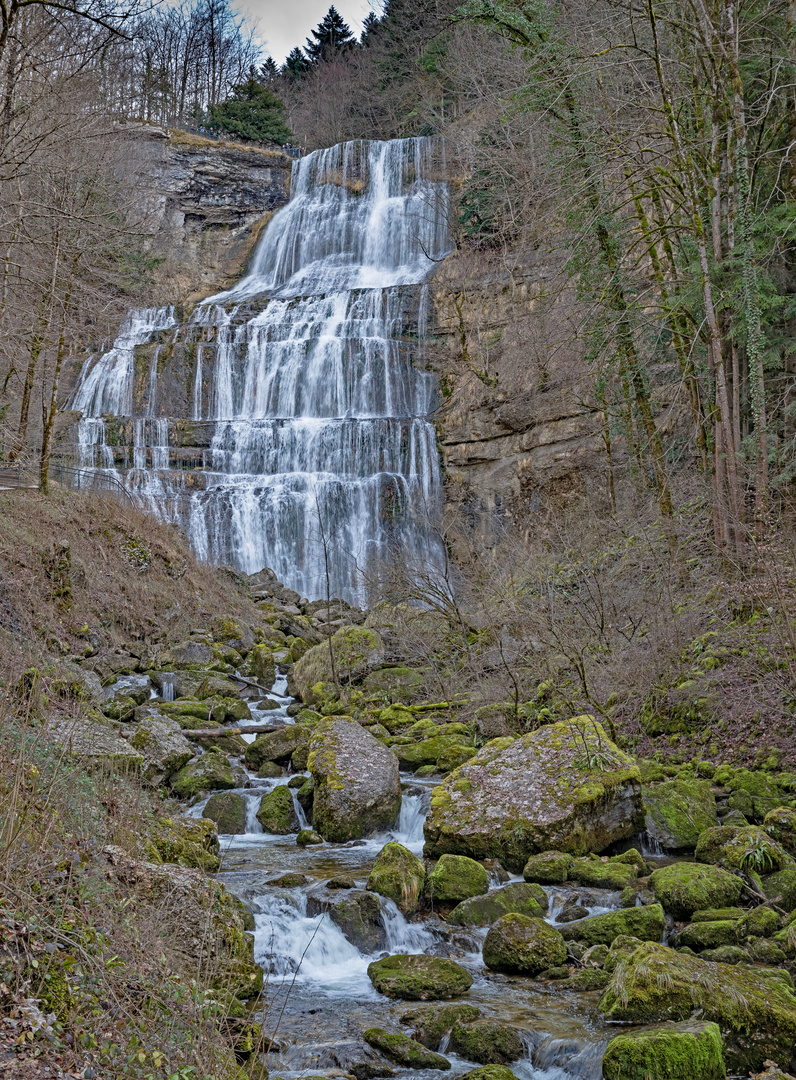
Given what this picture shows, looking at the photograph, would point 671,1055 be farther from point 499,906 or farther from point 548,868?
point 548,868

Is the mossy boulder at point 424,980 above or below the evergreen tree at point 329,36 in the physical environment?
below

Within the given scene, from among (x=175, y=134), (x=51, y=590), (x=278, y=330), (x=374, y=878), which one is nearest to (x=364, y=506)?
(x=278, y=330)

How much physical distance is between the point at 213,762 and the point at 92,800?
4140 mm

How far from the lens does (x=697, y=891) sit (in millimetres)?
5559

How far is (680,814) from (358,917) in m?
2.90

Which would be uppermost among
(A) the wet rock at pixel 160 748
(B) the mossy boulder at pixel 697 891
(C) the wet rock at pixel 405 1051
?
(A) the wet rock at pixel 160 748

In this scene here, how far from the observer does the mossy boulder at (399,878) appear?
6.04 m

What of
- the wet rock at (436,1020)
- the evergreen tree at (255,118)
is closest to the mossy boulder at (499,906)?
the wet rock at (436,1020)

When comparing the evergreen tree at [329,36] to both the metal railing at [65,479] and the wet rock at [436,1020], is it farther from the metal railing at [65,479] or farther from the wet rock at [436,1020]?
the wet rock at [436,1020]

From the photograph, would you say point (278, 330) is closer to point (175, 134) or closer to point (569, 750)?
point (175, 134)

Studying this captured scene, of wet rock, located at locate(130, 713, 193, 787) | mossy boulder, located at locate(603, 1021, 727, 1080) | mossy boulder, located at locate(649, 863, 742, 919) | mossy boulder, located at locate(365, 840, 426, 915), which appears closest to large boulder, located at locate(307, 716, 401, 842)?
mossy boulder, located at locate(365, 840, 426, 915)

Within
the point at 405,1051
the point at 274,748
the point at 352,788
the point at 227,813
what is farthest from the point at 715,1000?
the point at 274,748

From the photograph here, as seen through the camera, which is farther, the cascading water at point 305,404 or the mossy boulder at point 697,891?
the cascading water at point 305,404

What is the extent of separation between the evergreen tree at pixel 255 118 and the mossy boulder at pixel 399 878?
40.8 m
